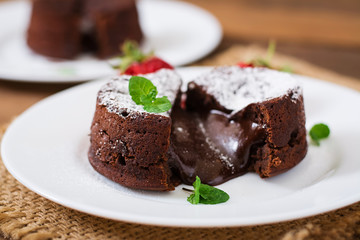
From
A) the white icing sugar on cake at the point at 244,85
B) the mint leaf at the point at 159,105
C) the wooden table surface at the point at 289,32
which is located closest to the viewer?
the mint leaf at the point at 159,105

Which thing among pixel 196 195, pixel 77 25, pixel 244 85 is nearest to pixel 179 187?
pixel 196 195

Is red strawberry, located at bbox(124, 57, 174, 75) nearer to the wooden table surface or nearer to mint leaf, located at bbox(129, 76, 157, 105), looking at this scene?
mint leaf, located at bbox(129, 76, 157, 105)

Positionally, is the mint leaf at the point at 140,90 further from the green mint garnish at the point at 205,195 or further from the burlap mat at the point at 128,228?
the burlap mat at the point at 128,228

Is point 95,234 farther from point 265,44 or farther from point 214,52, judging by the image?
point 265,44

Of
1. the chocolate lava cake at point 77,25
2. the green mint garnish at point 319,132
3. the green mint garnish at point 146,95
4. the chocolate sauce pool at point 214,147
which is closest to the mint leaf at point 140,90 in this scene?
the green mint garnish at point 146,95

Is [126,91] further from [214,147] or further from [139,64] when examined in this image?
[139,64]

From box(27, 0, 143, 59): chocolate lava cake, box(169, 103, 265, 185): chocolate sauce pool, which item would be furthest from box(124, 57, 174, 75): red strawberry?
box(27, 0, 143, 59): chocolate lava cake

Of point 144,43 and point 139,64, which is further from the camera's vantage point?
point 144,43
